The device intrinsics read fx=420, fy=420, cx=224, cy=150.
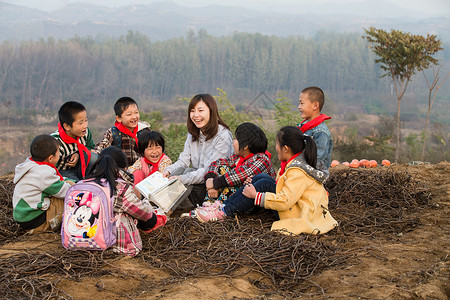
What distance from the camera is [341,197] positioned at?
5410 mm

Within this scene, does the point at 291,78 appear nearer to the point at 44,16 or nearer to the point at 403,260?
the point at 44,16

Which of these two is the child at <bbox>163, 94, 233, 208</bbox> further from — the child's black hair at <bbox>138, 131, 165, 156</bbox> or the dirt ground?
the dirt ground

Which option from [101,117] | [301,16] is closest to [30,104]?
[101,117]

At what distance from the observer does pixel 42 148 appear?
13.0 feet

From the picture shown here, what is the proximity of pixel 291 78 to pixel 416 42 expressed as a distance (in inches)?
554

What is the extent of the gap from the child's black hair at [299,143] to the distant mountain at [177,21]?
22.9m

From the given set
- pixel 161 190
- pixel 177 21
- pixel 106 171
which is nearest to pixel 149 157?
pixel 161 190

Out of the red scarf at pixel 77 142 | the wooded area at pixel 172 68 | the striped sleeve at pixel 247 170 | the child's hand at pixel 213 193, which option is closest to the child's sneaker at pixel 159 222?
the child's hand at pixel 213 193

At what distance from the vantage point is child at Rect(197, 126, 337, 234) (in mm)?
4023

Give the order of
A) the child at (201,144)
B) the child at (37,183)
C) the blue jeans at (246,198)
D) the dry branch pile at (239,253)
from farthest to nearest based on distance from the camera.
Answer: the child at (201,144)
the blue jeans at (246,198)
the child at (37,183)
the dry branch pile at (239,253)

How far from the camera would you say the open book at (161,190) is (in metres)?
4.44

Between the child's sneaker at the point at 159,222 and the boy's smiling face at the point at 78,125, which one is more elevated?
the boy's smiling face at the point at 78,125

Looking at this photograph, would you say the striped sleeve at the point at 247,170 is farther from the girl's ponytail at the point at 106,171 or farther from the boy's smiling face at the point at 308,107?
the girl's ponytail at the point at 106,171

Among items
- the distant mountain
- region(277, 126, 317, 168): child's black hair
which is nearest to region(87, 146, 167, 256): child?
region(277, 126, 317, 168): child's black hair
